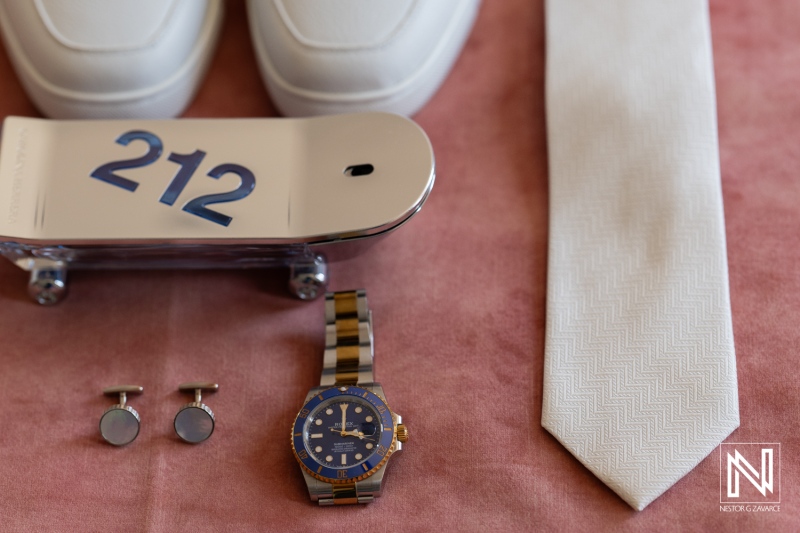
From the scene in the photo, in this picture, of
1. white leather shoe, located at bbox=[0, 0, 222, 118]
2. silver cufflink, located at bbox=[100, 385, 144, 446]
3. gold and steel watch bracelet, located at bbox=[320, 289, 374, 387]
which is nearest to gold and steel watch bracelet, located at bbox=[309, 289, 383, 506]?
gold and steel watch bracelet, located at bbox=[320, 289, 374, 387]

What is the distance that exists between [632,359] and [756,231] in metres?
0.33

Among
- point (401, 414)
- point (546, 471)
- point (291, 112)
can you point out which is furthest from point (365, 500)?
point (291, 112)

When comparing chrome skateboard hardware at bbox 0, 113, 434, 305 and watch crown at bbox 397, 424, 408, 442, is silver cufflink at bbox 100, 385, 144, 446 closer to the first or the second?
chrome skateboard hardware at bbox 0, 113, 434, 305

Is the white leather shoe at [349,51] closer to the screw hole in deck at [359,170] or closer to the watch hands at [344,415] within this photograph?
the screw hole in deck at [359,170]

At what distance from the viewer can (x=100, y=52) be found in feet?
4.09

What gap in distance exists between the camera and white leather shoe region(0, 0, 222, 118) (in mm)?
1248

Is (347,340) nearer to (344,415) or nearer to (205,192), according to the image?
(344,415)

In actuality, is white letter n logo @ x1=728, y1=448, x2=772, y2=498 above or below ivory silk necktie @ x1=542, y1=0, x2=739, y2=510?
below

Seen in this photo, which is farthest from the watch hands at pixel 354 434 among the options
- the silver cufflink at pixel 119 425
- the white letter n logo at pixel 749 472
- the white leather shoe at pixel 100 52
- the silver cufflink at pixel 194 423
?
the white leather shoe at pixel 100 52

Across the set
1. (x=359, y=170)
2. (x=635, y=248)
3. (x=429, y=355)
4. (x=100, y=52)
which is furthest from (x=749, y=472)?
(x=100, y=52)

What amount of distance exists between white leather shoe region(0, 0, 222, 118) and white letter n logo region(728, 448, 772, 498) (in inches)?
42.1

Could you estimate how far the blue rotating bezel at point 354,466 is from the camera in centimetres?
104

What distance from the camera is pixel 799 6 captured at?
4.76 feet

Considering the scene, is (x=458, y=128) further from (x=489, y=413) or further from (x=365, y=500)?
(x=365, y=500)
